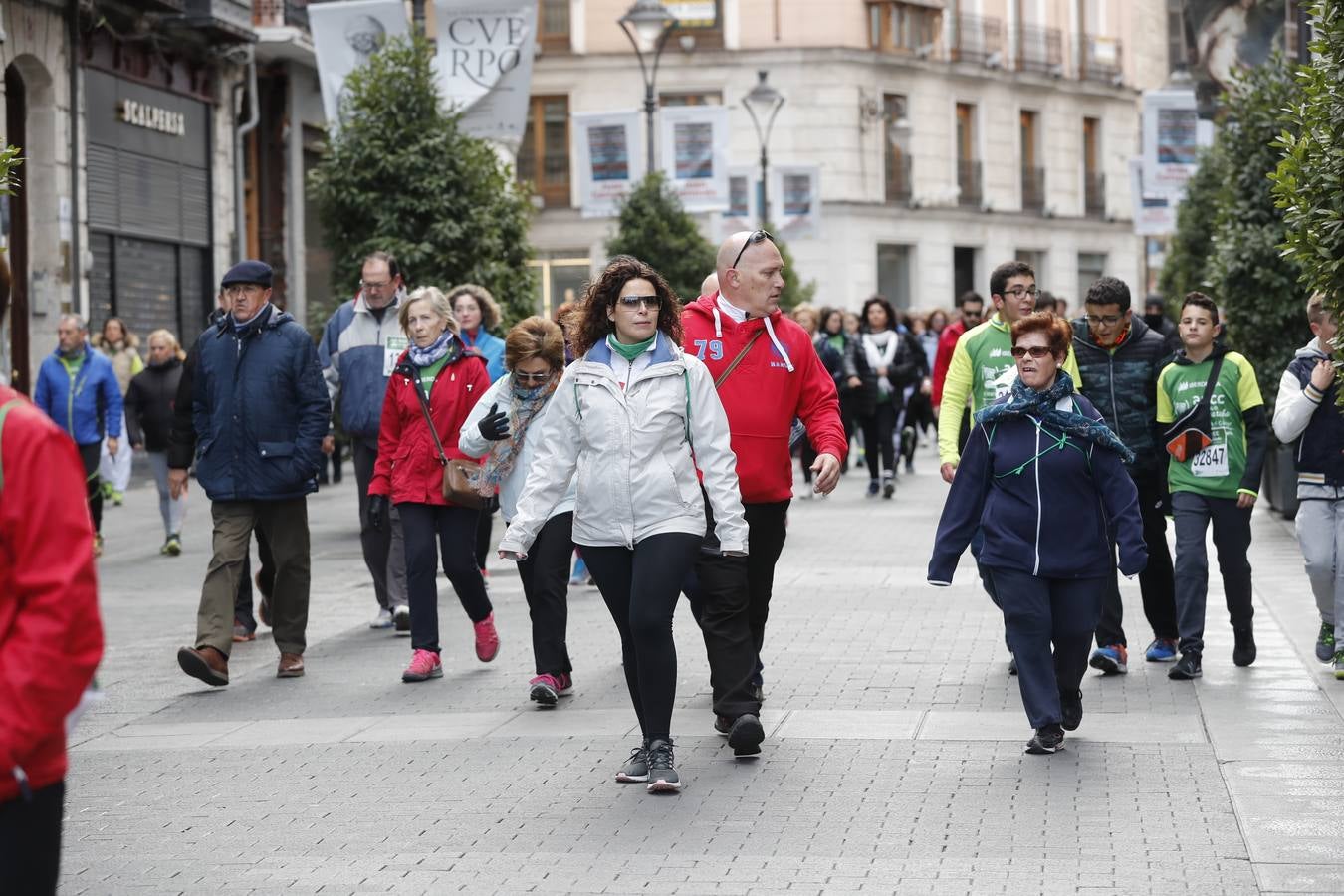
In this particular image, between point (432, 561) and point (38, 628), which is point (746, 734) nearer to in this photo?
point (432, 561)

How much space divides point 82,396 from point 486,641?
7108 millimetres

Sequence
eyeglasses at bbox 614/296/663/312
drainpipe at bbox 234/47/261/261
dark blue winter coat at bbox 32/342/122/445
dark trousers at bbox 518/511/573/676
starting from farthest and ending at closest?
1. drainpipe at bbox 234/47/261/261
2. dark blue winter coat at bbox 32/342/122/445
3. dark trousers at bbox 518/511/573/676
4. eyeglasses at bbox 614/296/663/312

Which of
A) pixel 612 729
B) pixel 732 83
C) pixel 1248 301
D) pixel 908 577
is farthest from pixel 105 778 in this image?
pixel 732 83

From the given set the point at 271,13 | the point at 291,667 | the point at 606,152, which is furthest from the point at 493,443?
the point at 271,13

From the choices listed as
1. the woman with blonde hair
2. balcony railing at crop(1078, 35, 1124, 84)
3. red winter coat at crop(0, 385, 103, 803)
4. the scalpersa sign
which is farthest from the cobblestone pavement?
balcony railing at crop(1078, 35, 1124, 84)

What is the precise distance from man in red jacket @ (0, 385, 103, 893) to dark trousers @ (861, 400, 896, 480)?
725 inches

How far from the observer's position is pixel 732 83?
1980 inches

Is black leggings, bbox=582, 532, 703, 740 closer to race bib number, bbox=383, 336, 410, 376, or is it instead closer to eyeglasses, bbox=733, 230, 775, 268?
eyeglasses, bbox=733, 230, 775, 268

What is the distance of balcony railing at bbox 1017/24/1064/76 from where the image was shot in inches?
2153

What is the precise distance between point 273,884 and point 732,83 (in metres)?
45.4

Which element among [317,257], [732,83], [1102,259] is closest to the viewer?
[317,257]

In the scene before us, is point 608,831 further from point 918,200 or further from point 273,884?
point 918,200

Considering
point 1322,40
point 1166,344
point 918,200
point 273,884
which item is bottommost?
point 273,884

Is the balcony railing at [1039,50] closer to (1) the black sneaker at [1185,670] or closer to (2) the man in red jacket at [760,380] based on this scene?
(1) the black sneaker at [1185,670]
